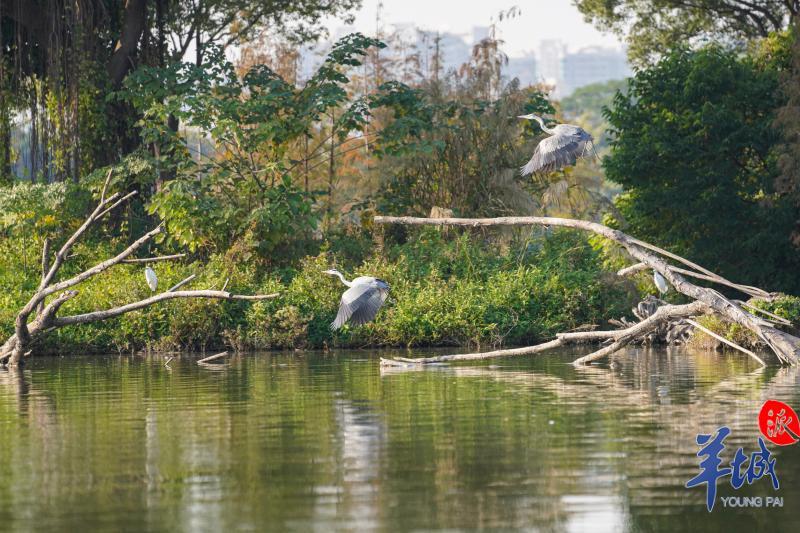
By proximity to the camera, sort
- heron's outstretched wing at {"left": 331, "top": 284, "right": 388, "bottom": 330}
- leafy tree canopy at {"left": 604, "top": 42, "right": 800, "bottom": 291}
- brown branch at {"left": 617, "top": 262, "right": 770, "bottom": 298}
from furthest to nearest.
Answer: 1. leafy tree canopy at {"left": 604, "top": 42, "right": 800, "bottom": 291}
2. heron's outstretched wing at {"left": 331, "top": 284, "right": 388, "bottom": 330}
3. brown branch at {"left": 617, "top": 262, "right": 770, "bottom": 298}

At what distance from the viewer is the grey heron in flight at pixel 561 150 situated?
14945 millimetres

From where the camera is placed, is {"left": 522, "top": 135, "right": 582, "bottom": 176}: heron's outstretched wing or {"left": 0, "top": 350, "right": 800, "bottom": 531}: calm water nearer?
{"left": 0, "top": 350, "right": 800, "bottom": 531}: calm water

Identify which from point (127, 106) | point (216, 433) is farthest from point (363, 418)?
point (127, 106)

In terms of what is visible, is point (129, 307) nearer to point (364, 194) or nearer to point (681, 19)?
point (364, 194)

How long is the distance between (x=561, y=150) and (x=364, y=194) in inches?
437

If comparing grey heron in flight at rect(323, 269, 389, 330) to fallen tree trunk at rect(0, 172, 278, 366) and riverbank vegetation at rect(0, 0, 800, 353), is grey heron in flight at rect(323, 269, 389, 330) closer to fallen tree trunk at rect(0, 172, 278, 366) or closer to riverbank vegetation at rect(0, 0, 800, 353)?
fallen tree trunk at rect(0, 172, 278, 366)

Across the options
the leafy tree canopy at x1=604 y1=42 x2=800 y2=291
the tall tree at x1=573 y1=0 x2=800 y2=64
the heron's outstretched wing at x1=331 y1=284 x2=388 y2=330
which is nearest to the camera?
the heron's outstretched wing at x1=331 y1=284 x2=388 y2=330

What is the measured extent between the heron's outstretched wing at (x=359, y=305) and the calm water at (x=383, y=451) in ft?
2.53

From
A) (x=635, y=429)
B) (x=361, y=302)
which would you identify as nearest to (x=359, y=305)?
(x=361, y=302)

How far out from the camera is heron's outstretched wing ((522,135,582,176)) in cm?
1493

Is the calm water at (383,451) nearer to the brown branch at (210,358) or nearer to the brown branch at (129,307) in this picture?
the brown branch at (129,307)

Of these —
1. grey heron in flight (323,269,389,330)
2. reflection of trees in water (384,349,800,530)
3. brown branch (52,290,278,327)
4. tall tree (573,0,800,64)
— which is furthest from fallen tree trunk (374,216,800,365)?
tall tree (573,0,800,64)

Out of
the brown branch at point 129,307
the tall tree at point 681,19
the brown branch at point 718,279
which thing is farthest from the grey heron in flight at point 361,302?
the tall tree at point 681,19

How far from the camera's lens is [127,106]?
84.7ft
